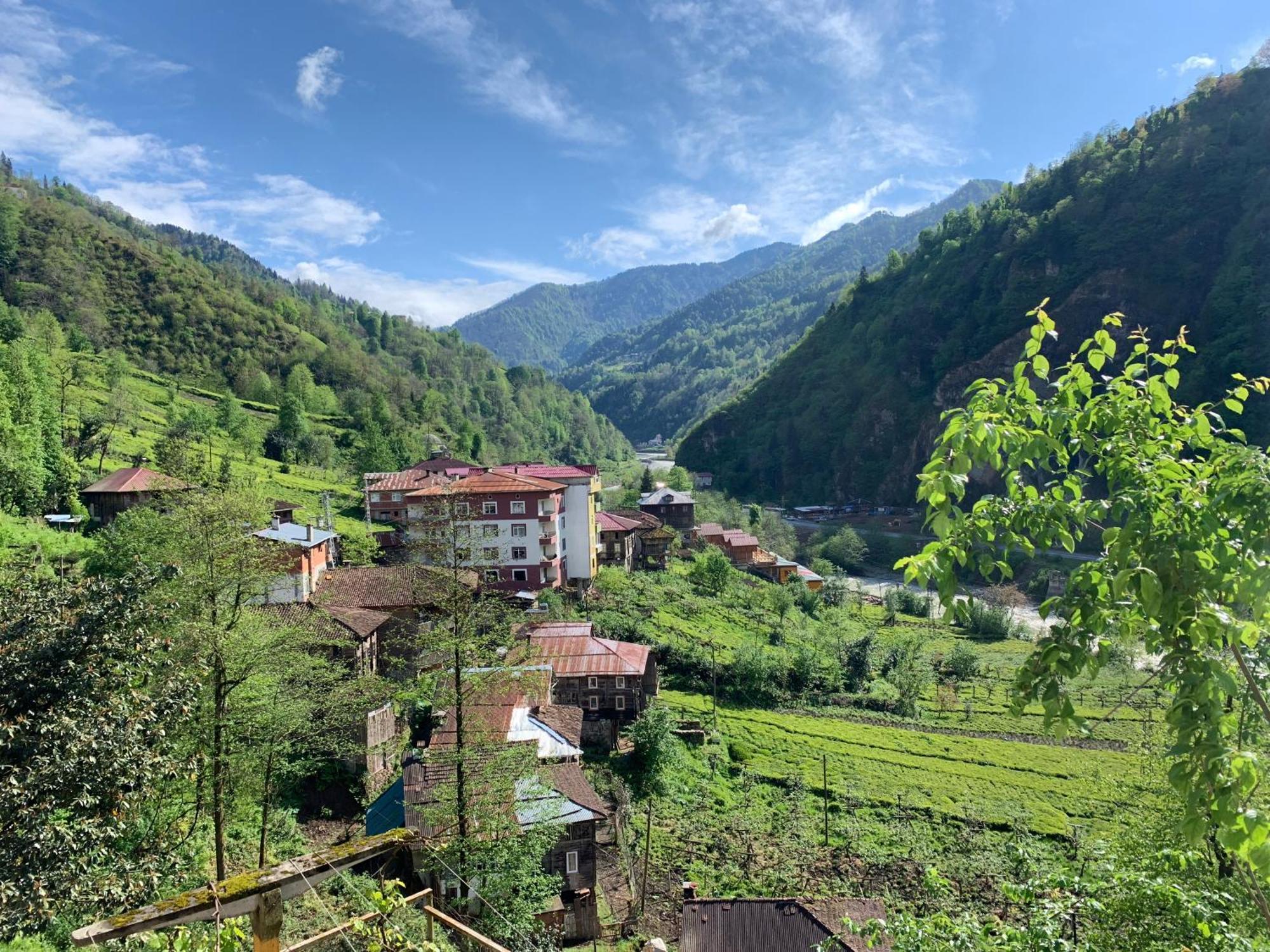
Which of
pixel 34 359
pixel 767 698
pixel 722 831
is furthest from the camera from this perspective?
pixel 34 359

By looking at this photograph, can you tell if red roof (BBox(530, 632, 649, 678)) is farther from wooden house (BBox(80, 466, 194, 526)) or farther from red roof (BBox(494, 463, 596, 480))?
wooden house (BBox(80, 466, 194, 526))

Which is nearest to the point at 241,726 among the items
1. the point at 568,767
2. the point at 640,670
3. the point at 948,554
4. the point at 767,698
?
the point at 568,767

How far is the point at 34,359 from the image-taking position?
4841cm

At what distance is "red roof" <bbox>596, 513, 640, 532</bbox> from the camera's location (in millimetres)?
46344

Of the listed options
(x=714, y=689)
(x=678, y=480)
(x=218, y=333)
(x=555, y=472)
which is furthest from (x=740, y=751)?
(x=218, y=333)

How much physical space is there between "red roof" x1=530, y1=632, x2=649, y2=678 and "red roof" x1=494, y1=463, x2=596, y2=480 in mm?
13163

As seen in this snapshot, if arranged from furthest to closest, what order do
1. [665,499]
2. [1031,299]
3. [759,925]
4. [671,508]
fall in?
[1031,299], [671,508], [665,499], [759,925]

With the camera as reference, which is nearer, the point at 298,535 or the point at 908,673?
the point at 298,535

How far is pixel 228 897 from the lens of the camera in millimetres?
4555

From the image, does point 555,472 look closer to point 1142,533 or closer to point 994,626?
point 994,626

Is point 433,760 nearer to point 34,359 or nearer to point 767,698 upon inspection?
point 767,698

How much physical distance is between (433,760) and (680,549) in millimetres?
46810

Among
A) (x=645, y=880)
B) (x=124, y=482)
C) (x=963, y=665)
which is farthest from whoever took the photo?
(x=963, y=665)

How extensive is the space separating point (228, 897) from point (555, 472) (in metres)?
36.2
